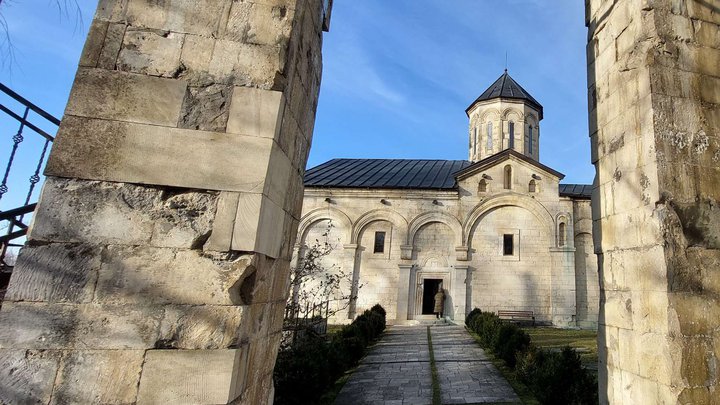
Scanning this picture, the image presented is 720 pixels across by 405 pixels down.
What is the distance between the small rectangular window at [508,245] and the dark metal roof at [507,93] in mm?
9724

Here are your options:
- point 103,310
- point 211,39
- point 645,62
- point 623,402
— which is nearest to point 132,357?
point 103,310

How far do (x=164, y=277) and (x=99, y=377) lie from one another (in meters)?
0.55

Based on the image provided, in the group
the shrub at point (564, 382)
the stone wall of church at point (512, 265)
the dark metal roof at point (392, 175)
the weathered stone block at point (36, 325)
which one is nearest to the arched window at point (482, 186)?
the dark metal roof at point (392, 175)

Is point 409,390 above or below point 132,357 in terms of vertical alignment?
below

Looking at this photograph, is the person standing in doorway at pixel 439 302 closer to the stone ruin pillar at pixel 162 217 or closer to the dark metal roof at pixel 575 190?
the dark metal roof at pixel 575 190

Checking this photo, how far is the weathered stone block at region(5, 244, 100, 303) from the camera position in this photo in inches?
73.3

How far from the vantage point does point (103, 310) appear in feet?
6.24

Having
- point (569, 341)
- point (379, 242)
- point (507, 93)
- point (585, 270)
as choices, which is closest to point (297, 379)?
point (569, 341)

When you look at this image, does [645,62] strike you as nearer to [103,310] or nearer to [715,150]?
[715,150]

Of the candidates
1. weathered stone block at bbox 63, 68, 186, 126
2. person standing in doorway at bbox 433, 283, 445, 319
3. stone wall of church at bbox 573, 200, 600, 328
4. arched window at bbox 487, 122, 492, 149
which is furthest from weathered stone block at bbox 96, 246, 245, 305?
arched window at bbox 487, 122, 492, 149

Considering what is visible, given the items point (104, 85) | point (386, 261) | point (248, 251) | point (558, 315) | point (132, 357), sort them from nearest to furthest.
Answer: point (132, 357), point (248, 251), point (104, 85), point (558, 315), point (386, 261)

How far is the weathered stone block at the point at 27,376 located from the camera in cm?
178

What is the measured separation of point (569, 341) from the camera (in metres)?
12.1

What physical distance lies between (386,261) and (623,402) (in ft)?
51.2
